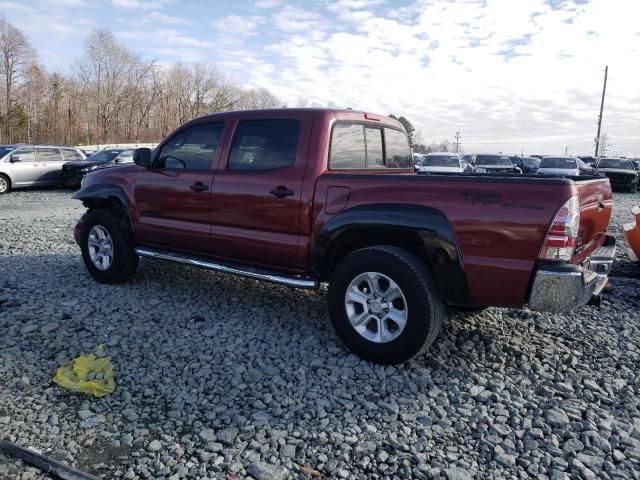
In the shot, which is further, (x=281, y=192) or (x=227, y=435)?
(x=281, y=192)

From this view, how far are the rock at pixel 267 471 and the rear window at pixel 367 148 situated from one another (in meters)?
2.40

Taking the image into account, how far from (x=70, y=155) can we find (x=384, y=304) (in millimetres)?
17647

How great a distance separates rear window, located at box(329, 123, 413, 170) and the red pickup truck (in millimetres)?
18

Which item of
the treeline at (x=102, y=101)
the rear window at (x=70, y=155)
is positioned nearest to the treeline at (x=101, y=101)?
the treeline at (x=102, y=101)

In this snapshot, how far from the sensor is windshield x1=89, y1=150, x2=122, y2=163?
684 inches

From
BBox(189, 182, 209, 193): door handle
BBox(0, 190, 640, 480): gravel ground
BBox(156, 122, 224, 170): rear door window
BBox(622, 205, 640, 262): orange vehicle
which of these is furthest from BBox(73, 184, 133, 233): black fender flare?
BBox(622, 205, 640, 262): orange vehicle

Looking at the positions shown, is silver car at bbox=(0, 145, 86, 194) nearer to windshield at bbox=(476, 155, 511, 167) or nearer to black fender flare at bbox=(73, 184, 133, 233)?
black fender flare at bbox=(73, 184, 133, 233)

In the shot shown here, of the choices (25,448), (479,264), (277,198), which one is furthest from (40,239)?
(479,264)

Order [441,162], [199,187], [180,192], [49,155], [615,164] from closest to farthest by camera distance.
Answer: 1. [199,187]
2. [180,192]
3. [49,155]
4. [441,162]
5. [615,164]

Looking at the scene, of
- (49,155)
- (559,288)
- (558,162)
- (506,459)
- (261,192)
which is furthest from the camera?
(558,162)

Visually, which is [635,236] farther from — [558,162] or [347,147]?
[558,162]

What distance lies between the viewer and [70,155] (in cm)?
1780

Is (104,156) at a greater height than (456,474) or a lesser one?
greater

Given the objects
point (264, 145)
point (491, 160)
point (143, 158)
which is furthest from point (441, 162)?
point (264, 145)
